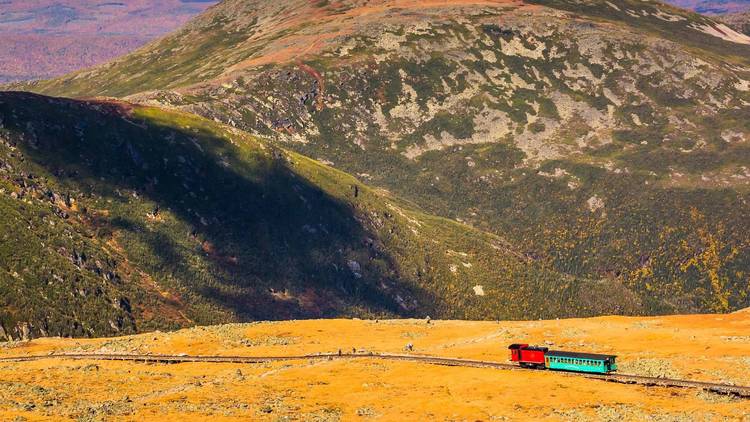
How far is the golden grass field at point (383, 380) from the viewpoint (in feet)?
310

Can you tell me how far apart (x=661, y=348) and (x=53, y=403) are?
89367mm

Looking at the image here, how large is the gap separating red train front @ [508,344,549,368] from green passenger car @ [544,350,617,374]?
75cm

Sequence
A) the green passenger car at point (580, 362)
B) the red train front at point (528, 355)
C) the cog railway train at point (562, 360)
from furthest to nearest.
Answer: the red train front at point (528, 355) < the cog railway train at point (562, 360) < the green passenger car at point (580, 362)

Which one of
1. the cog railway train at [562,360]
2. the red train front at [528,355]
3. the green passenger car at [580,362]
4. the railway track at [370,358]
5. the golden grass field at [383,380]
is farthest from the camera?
the red train front at [528,355]

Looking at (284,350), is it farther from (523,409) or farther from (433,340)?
(523,409)

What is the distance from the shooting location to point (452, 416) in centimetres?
9244

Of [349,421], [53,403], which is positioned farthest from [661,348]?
[53,403]

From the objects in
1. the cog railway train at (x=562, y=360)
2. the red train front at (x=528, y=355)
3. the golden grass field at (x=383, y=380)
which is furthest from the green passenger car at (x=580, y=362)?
the golden grass field at (x=383, y=380)

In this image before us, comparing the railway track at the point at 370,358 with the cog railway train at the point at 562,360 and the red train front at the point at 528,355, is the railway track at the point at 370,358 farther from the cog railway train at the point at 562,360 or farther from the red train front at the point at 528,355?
the red train front at the point at 528,355

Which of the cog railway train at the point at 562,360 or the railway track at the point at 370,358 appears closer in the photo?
the railway track at the point at 370,358

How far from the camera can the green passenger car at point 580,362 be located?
106000mm

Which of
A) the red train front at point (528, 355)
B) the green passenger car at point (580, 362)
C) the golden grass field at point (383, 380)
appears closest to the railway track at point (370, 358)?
the green passenger car at point (580, 362)

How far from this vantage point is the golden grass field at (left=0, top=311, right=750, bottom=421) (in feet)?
310

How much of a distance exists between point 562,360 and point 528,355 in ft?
16.8
